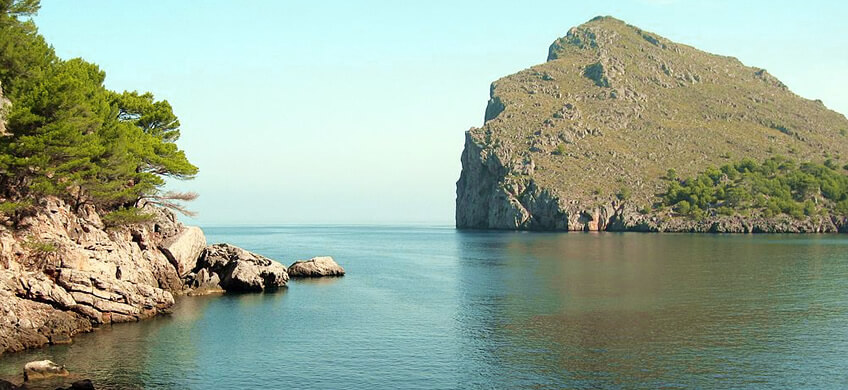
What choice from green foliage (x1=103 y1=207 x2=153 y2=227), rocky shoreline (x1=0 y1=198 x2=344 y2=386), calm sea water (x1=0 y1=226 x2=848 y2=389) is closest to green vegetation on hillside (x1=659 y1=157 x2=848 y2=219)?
calm sea water (x1=0 y1=226 x2=848 y2=389)

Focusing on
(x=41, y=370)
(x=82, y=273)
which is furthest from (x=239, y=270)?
(x=41, y=370)

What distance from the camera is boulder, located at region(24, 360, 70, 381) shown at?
3572cm

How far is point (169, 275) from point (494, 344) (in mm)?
37572

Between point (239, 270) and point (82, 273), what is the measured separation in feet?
77.1

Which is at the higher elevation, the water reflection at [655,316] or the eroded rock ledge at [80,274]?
the eroded rock ledge at [80,274]

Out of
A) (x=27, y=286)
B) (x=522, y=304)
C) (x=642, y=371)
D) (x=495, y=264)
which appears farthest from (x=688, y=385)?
(x=495, y=264)

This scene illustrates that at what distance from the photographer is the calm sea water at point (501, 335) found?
3778 centimetres

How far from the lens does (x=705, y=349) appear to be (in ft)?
142

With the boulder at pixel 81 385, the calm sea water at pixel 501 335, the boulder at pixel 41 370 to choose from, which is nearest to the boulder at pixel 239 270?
the calm sea water at pixel 501 335

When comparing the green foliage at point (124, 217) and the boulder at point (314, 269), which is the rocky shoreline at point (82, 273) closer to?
the green foliage at point (124, 217)

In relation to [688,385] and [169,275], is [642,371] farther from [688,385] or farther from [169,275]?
[169,275]

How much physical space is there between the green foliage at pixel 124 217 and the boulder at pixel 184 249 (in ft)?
15.9

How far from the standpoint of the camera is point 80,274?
49.4 m

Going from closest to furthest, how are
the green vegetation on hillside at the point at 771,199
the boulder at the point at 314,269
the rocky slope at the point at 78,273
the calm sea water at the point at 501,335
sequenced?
the calm sea water at the point at 501,335 → the rocky slope at the point at 78,273 → the boulder at the point at 314,269 → the green vegetation on hillside at the point at 771,199
